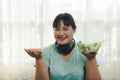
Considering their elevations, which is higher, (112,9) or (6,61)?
(112,9)

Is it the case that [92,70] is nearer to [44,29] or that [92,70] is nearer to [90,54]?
[90,54]

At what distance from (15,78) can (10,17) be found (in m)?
0.45

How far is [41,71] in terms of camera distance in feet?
4.33

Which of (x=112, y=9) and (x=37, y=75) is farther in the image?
(x=112, y=9)

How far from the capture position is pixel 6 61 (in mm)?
1784

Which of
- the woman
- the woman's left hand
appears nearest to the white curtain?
the woman

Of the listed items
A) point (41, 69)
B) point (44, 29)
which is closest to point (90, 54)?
point (41, 69)

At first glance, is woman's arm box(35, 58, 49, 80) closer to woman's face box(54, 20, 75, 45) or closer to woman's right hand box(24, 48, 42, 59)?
woman's right hand box(24, 48, 42, 59)

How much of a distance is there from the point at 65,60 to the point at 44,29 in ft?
1.49

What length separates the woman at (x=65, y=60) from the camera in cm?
134

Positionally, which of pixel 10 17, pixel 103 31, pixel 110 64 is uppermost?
pixel 10 17

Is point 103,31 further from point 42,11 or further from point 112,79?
point 42,11

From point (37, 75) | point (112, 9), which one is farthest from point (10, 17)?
point (112, 9)

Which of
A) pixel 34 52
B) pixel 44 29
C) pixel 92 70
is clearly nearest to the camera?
pixel 34 52
